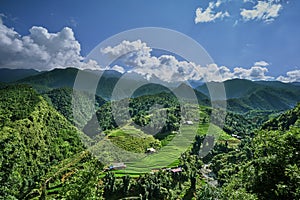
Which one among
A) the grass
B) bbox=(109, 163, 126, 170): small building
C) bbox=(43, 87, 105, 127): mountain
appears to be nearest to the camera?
bbox=(109, 163, 126, 170): small building

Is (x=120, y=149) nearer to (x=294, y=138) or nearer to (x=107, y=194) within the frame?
(x=107, y=194)

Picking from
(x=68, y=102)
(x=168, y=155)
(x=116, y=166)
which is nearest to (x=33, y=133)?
A: (x=116, y=166)

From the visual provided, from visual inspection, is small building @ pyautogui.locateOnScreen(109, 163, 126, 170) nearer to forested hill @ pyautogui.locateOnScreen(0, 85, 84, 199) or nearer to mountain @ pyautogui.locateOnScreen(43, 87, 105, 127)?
forested hill @ pyautogui.locateOnScreen(0, 85, 84, 199)

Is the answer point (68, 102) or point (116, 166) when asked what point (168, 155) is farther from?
point (68, 102)

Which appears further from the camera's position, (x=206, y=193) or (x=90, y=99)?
(x=90, y=99)

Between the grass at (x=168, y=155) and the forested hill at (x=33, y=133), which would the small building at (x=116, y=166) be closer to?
the grass at (x=168, y=155)

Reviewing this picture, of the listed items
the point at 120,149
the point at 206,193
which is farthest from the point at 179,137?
the point at 206,193

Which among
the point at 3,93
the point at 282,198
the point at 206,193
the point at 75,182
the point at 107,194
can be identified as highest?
the point at 3,93


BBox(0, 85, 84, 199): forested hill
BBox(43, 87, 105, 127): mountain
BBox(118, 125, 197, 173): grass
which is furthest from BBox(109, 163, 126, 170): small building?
BBox(43, 87, 105, 127): mountain

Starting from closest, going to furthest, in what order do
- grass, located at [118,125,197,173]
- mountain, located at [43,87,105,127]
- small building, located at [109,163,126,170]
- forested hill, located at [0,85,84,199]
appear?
small building, located at [109,163,126,170] → grass, located at [118,125,197,173] → forested hill, located at [0,85,84,199] → mountain, located at [43,87,105,127]
